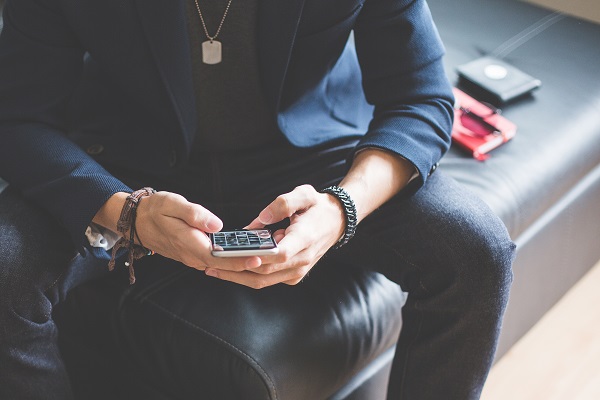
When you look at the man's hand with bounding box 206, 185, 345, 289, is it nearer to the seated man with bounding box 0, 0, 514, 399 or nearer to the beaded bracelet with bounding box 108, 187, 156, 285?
the seated man with bounding box 0, 0, 514, 399

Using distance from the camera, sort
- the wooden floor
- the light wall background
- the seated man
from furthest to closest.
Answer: the light wall background → the wooden floor → the seated man

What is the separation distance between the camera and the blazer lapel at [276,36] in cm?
96

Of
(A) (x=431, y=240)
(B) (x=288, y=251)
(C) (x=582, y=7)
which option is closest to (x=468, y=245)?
(A) (x=431, y=240)

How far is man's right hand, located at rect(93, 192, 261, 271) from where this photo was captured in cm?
83

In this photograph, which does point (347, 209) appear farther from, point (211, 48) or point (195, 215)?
point (211, 48)

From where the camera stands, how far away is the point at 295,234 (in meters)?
0.84

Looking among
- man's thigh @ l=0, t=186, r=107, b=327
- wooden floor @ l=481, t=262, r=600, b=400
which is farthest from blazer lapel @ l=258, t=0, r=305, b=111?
wooden floor @ l=481, t=262, r=600, b=400

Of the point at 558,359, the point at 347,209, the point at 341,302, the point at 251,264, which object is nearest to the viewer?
the point at 251,264

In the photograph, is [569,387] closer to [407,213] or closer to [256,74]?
[407,213]

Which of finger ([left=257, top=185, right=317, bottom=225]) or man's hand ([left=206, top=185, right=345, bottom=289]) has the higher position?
finger ([left=257, top=185, right=317, bottom=225])

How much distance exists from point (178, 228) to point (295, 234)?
14 centimetres

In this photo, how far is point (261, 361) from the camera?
3.08 feet

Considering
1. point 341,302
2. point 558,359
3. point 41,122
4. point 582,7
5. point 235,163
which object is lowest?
point 558,359

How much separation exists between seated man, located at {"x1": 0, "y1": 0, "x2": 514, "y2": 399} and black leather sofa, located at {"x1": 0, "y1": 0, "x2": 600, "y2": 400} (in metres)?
0.06
